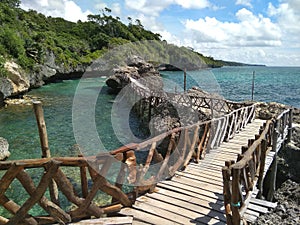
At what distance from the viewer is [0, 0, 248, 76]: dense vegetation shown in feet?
99.9

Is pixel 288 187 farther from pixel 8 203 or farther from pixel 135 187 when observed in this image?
pixel 8 203

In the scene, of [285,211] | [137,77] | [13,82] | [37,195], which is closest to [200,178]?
[285,211]

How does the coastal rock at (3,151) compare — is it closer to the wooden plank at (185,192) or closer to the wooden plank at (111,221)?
the wooden plank at (185,192)

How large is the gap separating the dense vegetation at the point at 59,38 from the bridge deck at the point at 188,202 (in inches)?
860

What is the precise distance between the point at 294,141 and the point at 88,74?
46918mm

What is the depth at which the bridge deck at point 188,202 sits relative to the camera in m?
4.96

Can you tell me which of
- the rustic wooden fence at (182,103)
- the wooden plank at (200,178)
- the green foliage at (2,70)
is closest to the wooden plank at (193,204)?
the wooden plank at (200,178)

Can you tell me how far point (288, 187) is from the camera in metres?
9.69

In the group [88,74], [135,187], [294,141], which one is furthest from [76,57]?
[135,187]

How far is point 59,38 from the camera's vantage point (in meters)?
53.2

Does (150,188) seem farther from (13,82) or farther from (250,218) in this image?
(13,82)

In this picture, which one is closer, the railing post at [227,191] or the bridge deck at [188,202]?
the railing post at [227,191]

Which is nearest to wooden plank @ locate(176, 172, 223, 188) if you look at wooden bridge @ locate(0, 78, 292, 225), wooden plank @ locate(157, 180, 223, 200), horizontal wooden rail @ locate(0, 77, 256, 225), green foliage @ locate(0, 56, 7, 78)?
wooden bridge @ locate(0, 78, 292, 225)

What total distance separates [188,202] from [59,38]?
177 ft
